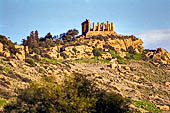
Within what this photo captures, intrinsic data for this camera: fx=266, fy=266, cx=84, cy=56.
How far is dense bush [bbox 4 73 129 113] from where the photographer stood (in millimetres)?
28188

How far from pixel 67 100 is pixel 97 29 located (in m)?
97.1

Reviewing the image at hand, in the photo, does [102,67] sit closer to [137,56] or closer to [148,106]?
[148,106]

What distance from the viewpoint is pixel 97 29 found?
12369 centimetres

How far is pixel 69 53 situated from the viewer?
96625 mm

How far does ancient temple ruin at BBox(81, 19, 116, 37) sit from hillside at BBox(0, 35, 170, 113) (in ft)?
17.6

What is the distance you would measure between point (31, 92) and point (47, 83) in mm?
2120

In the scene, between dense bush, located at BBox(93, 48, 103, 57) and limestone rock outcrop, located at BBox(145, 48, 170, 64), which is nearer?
dense bush, located at BBox(93, 48, 103, 57)

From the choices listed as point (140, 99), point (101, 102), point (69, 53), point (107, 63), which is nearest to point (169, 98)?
point (140, 99)

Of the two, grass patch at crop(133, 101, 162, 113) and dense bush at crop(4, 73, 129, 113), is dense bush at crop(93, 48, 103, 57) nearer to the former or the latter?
grass patch at crop(133, 101, 162, 113)

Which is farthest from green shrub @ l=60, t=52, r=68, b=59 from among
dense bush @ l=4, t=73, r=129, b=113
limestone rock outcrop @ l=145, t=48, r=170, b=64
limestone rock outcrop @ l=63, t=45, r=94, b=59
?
dense bush @ l=4, t=73, r=129, b=113

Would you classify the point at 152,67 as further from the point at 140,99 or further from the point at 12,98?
the point at 12,98

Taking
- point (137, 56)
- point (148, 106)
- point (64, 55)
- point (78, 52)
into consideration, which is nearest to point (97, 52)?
point (78, 52)

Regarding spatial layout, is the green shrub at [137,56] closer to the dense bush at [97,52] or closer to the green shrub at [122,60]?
the green shrub at [122,60]

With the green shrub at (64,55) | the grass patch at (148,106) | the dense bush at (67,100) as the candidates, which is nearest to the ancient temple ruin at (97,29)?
the green shrub at (64,55)
